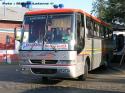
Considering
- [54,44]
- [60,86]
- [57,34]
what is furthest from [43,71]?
[57,34]

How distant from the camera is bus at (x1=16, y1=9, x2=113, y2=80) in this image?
15562 millimetres

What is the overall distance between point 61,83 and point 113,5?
1583cm

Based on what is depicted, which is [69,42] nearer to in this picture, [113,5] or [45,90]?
[45,90]

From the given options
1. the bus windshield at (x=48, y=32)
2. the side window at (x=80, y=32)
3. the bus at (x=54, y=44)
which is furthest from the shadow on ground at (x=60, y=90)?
the side window at (x=80, y=32)

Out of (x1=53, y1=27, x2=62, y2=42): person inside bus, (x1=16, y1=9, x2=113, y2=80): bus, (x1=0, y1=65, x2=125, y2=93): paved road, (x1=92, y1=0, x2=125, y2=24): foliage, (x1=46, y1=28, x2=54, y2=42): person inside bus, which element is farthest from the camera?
(x1=92, y1=0, x2=125, y2=24): foliage

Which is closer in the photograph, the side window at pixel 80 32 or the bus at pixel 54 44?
the bus at pixel 54 44

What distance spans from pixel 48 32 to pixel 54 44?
2.10ft

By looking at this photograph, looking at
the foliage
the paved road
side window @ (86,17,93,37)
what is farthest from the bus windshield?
the foliage

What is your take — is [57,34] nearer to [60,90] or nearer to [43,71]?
[43,71]

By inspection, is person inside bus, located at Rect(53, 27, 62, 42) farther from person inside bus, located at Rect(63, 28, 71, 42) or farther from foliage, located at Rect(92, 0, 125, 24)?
foliage, located at Rect(92, 0, 125, 24)

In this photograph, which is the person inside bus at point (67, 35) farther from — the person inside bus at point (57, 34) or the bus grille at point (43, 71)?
the bus grille at point (43, 71)

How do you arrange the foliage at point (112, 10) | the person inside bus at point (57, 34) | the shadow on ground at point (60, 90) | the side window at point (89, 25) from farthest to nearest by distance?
the foliage at point (112, 10) < the side window at point (89, 25) < the person inside bus at point (57, 34) < the shadow on ground at point (60, 90)

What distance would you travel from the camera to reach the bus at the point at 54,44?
51.1 ft

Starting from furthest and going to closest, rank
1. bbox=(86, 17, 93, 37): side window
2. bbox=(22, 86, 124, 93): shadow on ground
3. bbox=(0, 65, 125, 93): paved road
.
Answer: bbox=(86, 17, 93, 37): side window, bbox=(0, 65, 125, 93): paved road, bbox=(22, 86, 124, 93): shadow on ground
